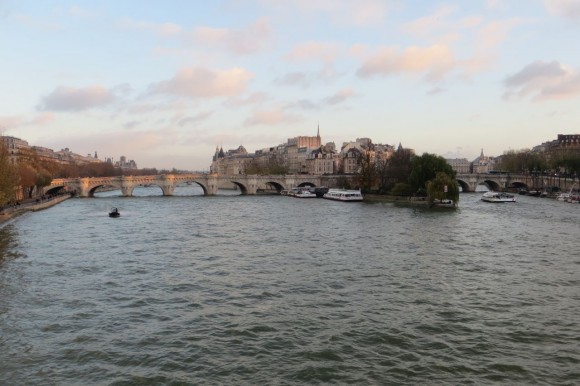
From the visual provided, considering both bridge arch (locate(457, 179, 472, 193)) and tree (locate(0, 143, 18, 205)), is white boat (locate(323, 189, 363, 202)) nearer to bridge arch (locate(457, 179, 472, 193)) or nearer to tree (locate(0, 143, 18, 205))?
bridge arch (locate(457, 179, 472, 193))

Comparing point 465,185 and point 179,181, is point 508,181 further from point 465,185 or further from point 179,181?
point 179,181

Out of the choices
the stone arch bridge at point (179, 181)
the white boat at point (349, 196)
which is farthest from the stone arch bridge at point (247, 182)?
the white boat at point (349, 196)

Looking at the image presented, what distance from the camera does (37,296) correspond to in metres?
20.7

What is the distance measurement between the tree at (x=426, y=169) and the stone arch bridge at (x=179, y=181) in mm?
37828

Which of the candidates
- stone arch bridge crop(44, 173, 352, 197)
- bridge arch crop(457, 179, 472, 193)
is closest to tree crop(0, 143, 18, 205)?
stone arch bridge crop(44, 173, 352, 197)

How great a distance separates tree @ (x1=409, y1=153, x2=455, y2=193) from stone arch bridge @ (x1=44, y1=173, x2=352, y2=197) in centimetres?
3783

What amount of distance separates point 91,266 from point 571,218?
46267mm

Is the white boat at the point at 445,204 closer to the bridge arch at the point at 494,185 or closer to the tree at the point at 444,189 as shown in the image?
the tree at the point at 444,189

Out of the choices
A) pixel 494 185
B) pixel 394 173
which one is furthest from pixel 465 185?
pixel 394 173

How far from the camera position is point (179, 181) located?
101 m

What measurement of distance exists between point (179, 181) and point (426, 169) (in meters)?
51.4

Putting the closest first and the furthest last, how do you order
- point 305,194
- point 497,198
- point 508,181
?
point 497,198 → point 305,194 → point 508,181

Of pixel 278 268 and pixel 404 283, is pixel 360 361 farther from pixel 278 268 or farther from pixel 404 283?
pixel 278 268

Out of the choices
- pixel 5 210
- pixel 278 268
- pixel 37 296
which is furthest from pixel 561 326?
pixel 5 210
